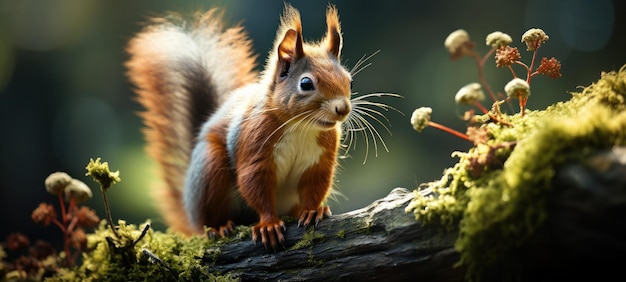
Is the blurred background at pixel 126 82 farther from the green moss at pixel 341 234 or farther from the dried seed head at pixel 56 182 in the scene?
the green moss at pixel 341 234

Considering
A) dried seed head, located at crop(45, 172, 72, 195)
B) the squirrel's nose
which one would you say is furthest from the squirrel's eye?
dried seed head, located at crop(45, 172, 72, 195)

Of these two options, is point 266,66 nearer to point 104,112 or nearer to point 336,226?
point 336,226

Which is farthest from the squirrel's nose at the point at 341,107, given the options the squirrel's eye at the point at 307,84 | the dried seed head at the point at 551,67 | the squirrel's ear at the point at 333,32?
the dried seed head at the point at 551,67

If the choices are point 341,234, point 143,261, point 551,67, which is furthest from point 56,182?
point 551,67

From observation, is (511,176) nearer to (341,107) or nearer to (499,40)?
(499,40)

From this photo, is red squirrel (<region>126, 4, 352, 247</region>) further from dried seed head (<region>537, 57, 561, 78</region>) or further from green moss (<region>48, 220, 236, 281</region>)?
dried seed head (<region>537, 57, 561, 78</region>)

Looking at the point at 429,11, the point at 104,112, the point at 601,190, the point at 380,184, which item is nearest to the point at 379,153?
the point at 380,184
